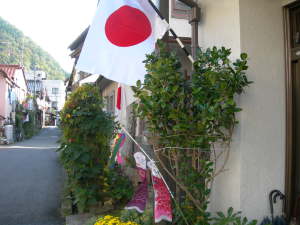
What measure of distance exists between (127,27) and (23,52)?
71.2m

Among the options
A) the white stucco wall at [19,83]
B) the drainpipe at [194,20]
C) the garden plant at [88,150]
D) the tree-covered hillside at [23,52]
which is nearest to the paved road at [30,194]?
the garden plant at [88,150]

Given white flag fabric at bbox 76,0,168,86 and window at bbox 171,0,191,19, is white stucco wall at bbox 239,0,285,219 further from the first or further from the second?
window at bbox 171,0,191,19

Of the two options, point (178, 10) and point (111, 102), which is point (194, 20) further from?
point (111, 102)

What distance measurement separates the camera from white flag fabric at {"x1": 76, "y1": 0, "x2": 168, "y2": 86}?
135 inches

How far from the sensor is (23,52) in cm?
6806

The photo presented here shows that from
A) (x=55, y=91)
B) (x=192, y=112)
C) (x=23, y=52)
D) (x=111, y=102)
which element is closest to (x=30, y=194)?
(x=111, y=102)

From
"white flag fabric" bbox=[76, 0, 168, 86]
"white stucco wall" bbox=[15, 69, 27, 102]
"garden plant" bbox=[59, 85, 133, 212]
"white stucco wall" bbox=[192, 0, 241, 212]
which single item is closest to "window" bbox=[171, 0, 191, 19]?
"garden plant" bbox=[59, 85, 133, 212]

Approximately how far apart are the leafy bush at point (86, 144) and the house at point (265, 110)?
126 inches

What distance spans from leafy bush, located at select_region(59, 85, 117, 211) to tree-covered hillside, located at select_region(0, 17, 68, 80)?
56.4 meters

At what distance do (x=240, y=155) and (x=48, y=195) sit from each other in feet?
20.2

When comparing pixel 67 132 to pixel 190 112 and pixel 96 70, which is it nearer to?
pixel 96 70

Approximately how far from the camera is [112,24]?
3525mm

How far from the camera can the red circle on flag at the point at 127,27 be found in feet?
11.5

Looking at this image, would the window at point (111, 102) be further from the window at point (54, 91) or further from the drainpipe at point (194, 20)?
the window at point (54, 91)
